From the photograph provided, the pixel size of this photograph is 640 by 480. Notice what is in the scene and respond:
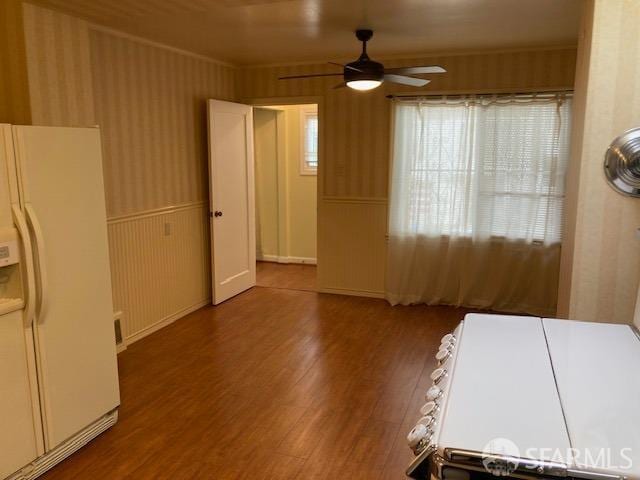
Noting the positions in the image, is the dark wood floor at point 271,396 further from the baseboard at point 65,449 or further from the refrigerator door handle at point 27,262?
the refrigerator door handle at point 27,262

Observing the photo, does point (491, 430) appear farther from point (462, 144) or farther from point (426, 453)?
point (462, 144)

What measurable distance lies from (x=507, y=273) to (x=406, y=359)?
167cm

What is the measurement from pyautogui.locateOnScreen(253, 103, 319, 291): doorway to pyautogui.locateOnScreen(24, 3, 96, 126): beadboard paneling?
3702 millimetres

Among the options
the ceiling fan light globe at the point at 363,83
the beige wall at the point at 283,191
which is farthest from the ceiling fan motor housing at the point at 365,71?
the beige wall at the point at 283,191

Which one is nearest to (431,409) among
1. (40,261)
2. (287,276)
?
(40,261)

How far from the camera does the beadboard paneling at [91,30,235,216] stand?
156 inches

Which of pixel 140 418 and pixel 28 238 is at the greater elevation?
pixel 28 238

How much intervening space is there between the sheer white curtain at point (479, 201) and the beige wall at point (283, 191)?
80.3 inches

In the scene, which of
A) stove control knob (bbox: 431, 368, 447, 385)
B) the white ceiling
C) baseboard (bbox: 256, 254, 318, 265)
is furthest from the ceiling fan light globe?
baseboard (bbox: 256, 254, 318, 265)

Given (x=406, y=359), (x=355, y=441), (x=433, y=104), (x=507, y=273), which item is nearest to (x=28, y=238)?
(x=355, y=441)

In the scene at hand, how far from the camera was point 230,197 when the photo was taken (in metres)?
5.32

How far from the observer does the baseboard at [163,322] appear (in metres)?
4.27

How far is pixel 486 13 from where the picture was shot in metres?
3.51

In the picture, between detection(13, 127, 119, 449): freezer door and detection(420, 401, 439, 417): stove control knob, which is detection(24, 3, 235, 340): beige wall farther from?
detection(420, 401, 439, 417): stove control knob
